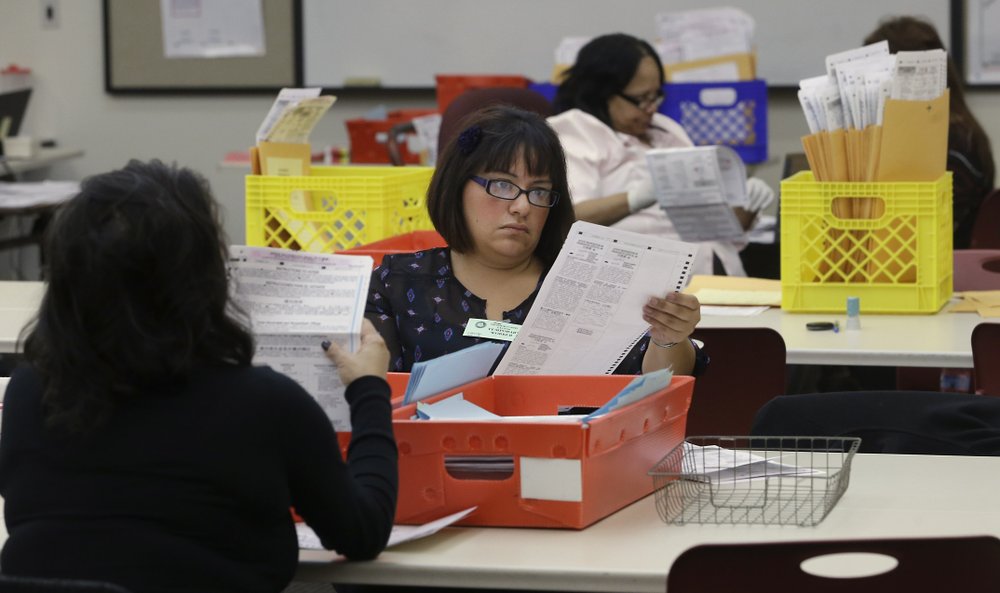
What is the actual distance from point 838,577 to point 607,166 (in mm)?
2976

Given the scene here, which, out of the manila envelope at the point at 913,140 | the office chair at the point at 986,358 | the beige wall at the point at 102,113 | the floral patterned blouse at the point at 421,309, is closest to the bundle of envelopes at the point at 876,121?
the manila envelope at the point at 913,140

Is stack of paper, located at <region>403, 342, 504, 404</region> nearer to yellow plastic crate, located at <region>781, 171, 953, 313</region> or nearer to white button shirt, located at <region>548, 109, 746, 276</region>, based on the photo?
yellow plastic crate, located at <region>781, 171, 953, 313</region>

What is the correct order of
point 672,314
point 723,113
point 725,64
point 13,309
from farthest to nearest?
point 725,64 → point 723,113 → point 13,309 → point 672,314

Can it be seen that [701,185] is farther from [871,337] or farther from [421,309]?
[421,309]

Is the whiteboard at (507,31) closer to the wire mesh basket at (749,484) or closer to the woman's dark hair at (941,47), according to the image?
the woman's dark hair at (941,47)

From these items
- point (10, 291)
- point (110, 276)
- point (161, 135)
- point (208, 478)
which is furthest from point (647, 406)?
point (161, 135)

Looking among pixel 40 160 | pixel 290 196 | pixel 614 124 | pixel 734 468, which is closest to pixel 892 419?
pixel 734 468

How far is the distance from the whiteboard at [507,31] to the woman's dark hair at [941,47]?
186 cm

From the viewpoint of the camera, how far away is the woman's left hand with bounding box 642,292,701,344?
1.94 m

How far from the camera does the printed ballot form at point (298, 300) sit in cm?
163

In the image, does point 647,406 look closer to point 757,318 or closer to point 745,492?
point 745,492

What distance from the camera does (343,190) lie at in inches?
125

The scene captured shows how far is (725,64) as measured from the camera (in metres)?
5.66

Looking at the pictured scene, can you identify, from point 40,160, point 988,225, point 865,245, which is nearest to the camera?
point 865,245
